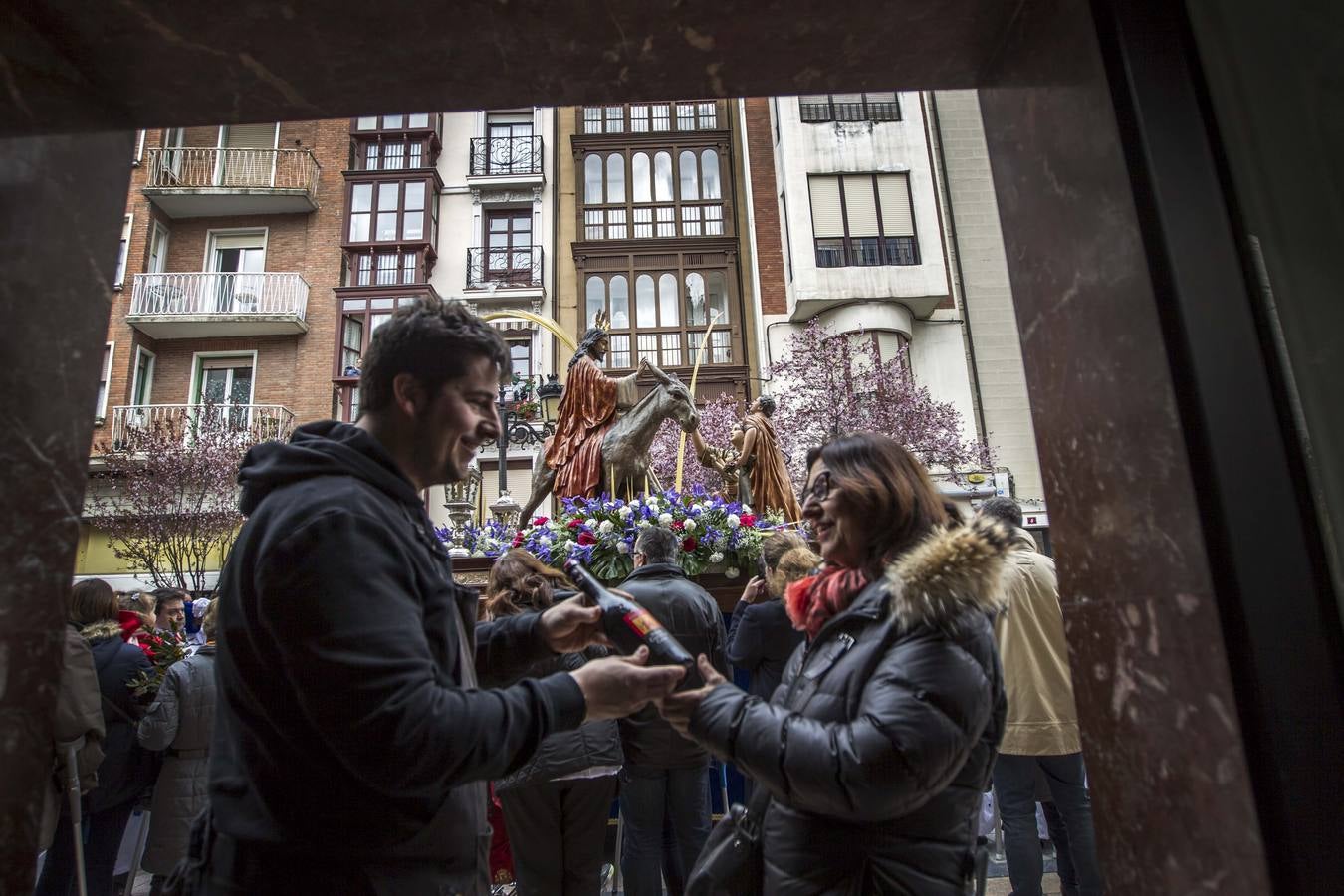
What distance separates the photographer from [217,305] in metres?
22.6

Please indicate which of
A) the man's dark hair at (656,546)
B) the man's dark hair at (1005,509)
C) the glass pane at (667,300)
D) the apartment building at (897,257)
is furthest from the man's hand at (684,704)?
the glass pane at (667,300)

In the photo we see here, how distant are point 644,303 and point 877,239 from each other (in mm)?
6909

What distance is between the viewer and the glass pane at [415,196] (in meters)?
24.2

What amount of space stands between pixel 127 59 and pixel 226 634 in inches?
64.5

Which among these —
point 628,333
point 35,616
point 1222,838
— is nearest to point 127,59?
point 35,616

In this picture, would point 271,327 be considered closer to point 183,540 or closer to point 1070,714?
point 183,540

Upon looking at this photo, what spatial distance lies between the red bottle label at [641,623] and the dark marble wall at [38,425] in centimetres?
140

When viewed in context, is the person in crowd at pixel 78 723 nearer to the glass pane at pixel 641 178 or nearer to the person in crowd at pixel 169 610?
the person in crowd at pixel 169 610

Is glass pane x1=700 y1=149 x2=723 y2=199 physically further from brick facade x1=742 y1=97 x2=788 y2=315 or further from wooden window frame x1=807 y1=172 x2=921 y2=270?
wooden window frame x1=807 y1=172 x2=921 y2=270

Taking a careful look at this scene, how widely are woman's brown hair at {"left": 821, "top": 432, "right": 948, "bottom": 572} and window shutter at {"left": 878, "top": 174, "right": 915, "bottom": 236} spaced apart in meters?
22.5

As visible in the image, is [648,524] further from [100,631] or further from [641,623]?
[641,623]

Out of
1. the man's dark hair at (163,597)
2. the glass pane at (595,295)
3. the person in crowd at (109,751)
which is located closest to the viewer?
the person in crowd at (109,751)

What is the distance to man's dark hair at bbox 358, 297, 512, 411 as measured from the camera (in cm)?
172


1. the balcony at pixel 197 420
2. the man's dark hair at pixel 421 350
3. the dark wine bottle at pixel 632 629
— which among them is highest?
the balcony at pixel 197 420
